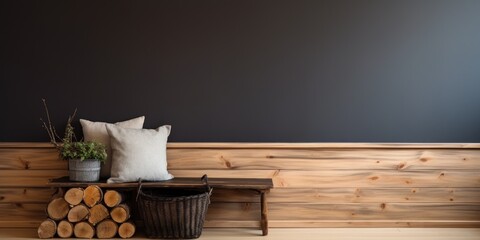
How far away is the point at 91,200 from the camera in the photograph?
3.02 metres

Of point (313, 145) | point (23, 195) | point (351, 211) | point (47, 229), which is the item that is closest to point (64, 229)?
point (47, 229)

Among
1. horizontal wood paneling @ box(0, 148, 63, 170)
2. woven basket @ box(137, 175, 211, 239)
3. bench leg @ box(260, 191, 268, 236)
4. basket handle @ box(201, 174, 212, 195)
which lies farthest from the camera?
horizontal wood paneling @ box(0, 148, 63, 170)

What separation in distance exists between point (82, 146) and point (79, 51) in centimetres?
83

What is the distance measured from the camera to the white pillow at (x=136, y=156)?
3.11 meters

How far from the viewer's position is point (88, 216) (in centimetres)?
304

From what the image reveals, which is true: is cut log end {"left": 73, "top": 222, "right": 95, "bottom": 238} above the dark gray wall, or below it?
below

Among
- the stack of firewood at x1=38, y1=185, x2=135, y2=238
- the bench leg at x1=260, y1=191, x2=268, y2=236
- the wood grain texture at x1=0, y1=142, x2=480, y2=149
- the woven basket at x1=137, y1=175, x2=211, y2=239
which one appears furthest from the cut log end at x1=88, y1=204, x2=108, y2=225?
the bench leg at x1=260, y1=191, x2=268, y2=236

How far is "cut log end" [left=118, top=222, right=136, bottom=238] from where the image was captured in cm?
306

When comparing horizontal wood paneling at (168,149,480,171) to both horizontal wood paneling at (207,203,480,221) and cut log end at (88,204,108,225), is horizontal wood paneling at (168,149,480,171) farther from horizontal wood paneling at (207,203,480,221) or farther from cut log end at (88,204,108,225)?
cut log end at (88,204,108,225)

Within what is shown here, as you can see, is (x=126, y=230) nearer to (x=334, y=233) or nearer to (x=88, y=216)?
(x=88, y=216)

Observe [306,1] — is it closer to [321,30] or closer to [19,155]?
[321,30]

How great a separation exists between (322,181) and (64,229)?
196 cm

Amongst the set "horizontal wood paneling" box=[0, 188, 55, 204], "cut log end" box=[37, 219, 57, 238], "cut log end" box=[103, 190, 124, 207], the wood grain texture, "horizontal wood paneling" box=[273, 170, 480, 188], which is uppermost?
the wood grain texture

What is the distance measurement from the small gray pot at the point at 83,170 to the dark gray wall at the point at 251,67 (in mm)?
478
